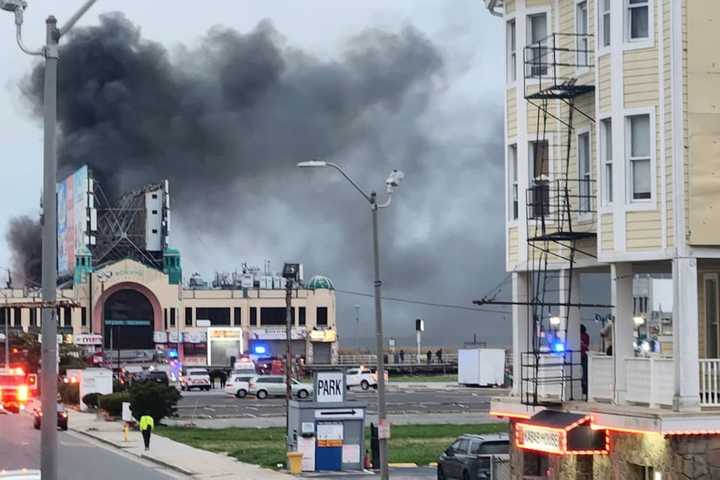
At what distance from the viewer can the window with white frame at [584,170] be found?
28766mm

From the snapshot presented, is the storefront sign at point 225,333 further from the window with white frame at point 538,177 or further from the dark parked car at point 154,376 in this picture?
the window with white frame at point 538,177

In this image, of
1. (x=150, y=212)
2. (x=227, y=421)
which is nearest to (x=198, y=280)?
(x=150, y=212)

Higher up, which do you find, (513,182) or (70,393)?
(513,182)

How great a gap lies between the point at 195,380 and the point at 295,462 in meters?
66.9

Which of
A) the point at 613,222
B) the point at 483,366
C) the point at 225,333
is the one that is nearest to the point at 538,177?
the point at 613,222

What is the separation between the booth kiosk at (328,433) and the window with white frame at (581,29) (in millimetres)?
18519

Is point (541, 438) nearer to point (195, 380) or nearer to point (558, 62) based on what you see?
point (558, 62)

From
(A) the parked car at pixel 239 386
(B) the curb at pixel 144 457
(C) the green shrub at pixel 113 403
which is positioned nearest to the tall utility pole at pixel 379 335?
(B) the curb at pixel 144 457

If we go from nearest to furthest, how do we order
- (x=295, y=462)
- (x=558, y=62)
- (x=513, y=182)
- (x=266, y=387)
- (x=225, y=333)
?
1. (x=558, y=62)
2. (x=513, y=182)
3. (x=295, y=462)
4. (x=266, y=387)
5. (x=225, y=333)

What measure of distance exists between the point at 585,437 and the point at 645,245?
4.07 meters

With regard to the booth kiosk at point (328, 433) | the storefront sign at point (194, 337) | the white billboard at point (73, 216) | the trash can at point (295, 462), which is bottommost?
the trash can at point (295, 462)

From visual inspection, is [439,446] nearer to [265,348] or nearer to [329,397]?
[329,397]

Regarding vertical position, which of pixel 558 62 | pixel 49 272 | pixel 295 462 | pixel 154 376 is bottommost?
pixel 295 462

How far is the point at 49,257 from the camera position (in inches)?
828
